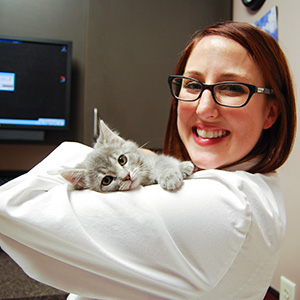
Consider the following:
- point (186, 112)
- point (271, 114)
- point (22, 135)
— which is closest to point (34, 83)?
point (22, 135)

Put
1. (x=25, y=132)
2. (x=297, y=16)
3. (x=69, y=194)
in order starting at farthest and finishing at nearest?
1. (x=25, y=132)
2. (x=297, y=16)
3. (x=69, y=194)

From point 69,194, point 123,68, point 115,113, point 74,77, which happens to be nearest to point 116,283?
point 69,194

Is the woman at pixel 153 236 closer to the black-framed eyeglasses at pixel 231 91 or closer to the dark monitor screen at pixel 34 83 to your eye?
the black-framed eyeglasses at pixel 231 91

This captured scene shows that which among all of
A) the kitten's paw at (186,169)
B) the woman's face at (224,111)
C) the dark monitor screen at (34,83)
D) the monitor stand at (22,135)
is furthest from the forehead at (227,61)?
the monitor stand at (22,135)

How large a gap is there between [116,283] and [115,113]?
168 centimetres

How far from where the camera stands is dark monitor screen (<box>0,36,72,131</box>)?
7.79 ft

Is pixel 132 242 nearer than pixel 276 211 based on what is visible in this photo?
Yes

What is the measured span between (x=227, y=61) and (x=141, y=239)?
2.00ft

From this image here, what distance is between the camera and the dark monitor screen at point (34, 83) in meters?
2.38

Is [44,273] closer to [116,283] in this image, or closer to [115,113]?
Answer: [116,283]

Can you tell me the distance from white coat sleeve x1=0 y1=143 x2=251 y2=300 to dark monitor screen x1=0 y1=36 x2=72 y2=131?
186 cm

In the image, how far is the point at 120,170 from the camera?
964mm

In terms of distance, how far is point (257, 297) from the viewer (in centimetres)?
80

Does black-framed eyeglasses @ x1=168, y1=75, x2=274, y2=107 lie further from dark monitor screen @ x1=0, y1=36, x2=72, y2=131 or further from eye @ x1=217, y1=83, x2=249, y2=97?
dark monitor screen @ x1=0, y1=36, x2=72, y2=131
